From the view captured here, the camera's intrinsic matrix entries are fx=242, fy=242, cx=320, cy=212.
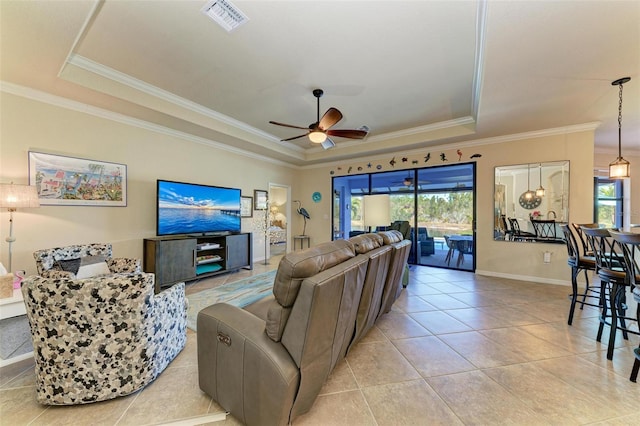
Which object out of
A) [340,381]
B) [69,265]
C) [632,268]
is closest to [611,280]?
[632,268]

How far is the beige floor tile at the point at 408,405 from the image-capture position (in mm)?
1464

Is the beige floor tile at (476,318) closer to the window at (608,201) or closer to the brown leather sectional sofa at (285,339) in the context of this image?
the brown leather sectional sofa at (285,339)

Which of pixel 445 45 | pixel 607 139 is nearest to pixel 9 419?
pixel 445 45

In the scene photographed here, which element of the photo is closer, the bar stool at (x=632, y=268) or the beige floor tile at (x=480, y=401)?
the beige floor tile at (x=480, y=401)

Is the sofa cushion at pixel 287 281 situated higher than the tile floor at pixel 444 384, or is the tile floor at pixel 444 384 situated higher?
the sofa cushion at pixel 287 281

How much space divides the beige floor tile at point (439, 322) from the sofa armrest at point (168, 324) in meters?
2.43

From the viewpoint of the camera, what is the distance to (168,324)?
1.91 meters

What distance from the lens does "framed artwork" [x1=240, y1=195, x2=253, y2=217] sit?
18.5 feet

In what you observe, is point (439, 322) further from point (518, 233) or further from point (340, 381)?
point (518, 233)

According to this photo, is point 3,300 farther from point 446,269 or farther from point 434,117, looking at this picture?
point 446,269

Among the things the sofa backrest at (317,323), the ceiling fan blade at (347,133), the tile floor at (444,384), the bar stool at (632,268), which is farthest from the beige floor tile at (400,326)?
the ceiling fan blade at (347,133)

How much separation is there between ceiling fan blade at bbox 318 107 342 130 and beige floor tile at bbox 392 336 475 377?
2.62 metres

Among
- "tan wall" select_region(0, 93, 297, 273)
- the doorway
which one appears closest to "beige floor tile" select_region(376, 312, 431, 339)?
"tan wall" select_region(0, 93, 297, 273)

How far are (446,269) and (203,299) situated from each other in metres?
4.75
